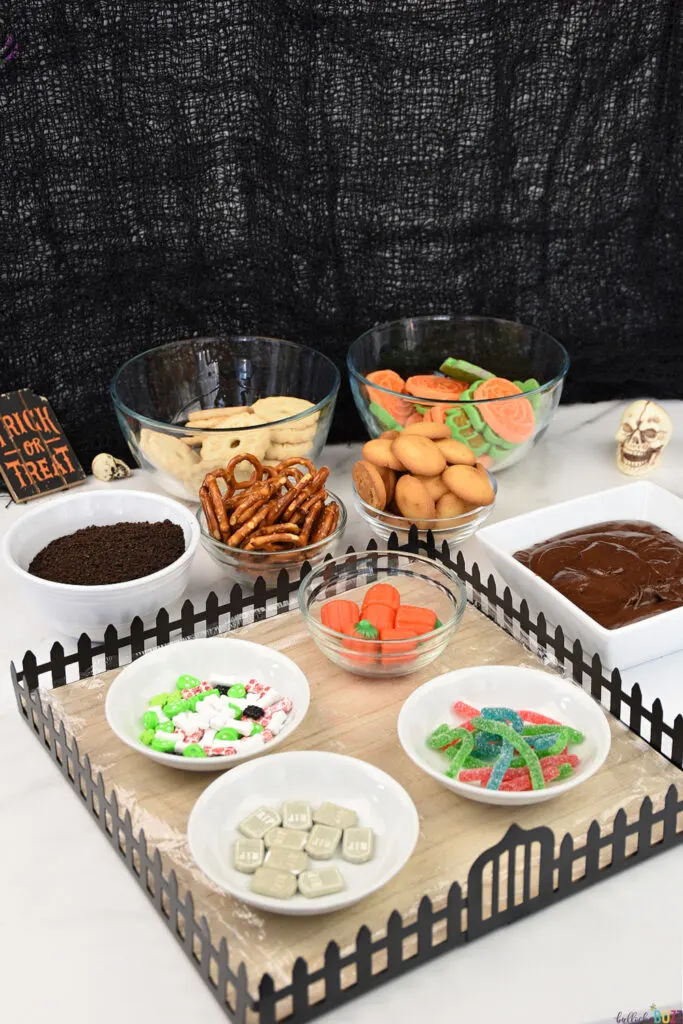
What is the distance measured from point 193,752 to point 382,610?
0.90ft

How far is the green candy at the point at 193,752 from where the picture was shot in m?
1.02

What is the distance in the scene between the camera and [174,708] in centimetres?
108

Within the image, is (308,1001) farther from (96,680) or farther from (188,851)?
(96,680)

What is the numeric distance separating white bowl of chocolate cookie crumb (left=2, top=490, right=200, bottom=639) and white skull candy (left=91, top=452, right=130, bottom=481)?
0.83 ft

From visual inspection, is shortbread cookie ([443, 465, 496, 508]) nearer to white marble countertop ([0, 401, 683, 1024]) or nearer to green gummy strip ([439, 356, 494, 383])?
green gummy strip ([439, 356, 494, 383])

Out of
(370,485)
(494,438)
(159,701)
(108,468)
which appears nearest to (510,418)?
(494,438)

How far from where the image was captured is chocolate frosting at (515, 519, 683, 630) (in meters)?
1.23

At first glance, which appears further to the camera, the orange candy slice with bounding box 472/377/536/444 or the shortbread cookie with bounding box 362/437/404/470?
the orange candy slice with bounding box 472/377/536/444

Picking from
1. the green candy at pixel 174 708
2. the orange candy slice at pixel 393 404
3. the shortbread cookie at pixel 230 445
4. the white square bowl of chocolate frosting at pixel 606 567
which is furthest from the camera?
the orange candy slice at pixel 393 404

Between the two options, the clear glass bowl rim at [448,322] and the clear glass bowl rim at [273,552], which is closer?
the clear glass bowl rim at [273,552]

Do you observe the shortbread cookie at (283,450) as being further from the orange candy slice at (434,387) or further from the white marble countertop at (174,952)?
the white marble countertop at (174,952)

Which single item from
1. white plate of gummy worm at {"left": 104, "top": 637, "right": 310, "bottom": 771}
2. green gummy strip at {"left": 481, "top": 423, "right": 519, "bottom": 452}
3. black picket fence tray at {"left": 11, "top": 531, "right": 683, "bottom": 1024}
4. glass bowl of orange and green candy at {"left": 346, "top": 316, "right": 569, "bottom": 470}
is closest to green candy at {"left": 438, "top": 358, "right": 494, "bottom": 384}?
glass bowl of orange and green candy at {"left": 346, "top": 316, "right": 569, "bottom": 470}

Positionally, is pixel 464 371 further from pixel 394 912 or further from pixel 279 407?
pixel 394 912

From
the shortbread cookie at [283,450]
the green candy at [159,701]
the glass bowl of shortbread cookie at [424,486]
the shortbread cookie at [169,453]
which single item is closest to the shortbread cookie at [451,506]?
the glass bowl of shortbread cookie at [424,486]
